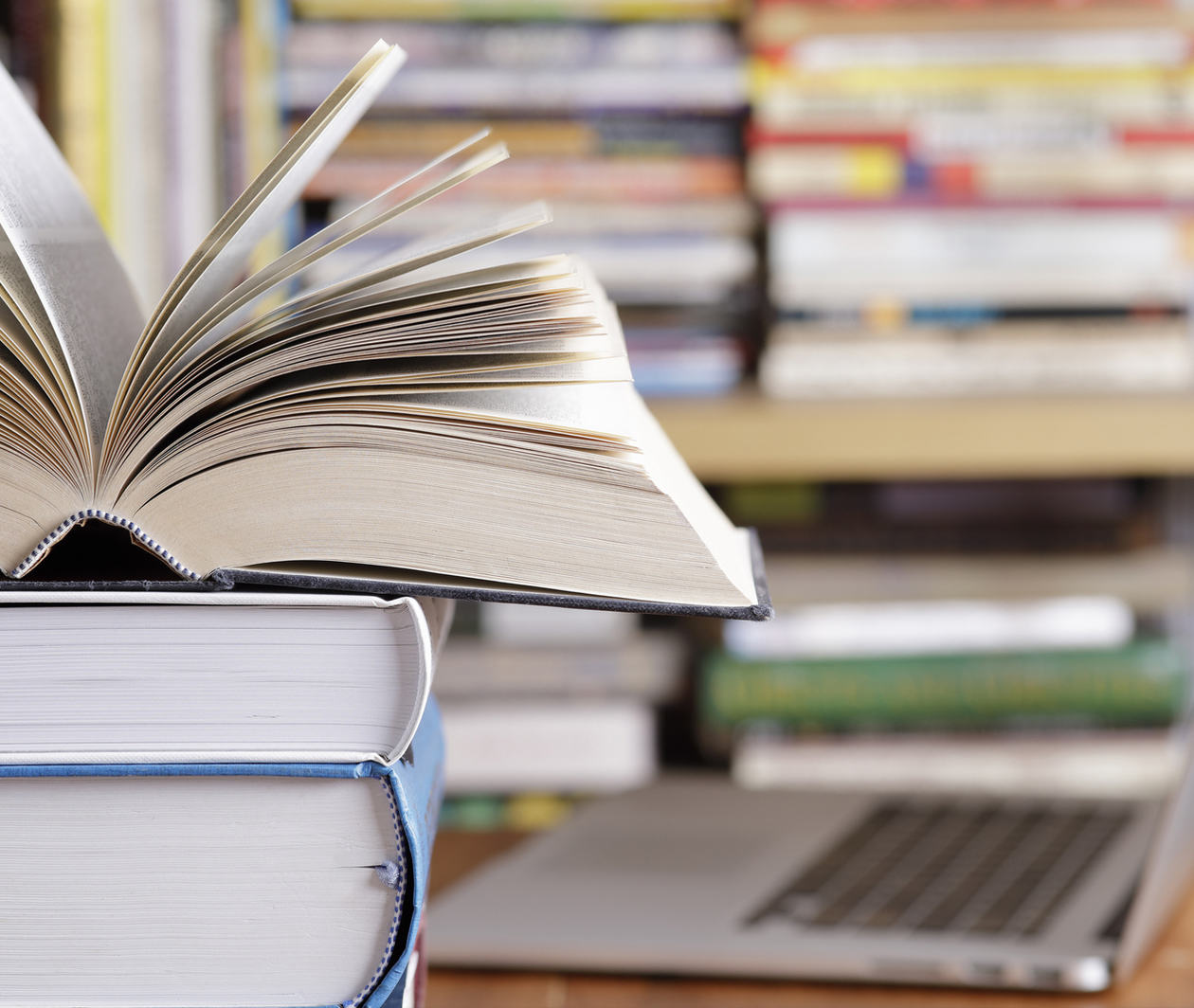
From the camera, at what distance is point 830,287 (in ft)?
3.68

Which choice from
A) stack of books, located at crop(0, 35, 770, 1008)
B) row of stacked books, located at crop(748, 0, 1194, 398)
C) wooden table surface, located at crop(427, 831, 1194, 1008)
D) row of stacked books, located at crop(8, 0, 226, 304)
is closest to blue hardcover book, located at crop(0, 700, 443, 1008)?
stack of books, located at crop(0, 35, 770, 1008)

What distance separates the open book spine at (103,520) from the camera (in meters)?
0.41

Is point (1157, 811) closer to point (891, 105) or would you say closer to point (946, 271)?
point (946, 271)

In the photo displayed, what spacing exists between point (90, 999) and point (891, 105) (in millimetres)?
899

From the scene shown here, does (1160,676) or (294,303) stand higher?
(294,303)

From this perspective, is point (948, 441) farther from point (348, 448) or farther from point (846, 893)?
point (348, 448)

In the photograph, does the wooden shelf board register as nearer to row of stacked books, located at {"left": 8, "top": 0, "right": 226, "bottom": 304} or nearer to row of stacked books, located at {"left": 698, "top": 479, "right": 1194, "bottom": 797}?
row of stacked books, located at {"left": 698, "top": 479, "right": 1194, "bottom": 797}

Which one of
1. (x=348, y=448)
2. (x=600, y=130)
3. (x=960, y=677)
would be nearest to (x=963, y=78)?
(x=600, y=130)

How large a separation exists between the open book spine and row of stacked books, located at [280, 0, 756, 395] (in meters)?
0.76

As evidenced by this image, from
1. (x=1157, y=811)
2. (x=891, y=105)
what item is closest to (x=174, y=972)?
(x=1157, y=811)

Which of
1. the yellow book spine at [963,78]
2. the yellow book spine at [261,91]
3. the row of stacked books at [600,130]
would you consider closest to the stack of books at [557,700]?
the row of stacked books at [600,130]

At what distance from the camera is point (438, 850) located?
896mm

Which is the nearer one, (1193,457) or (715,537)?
(715,537)

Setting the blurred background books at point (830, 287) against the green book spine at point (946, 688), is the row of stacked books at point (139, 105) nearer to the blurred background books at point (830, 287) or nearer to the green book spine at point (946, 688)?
the blurred background books at point (830, 287)
